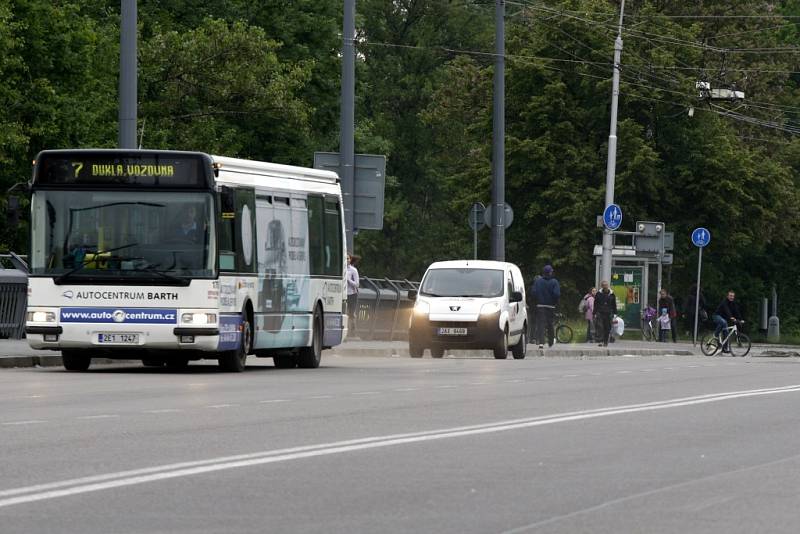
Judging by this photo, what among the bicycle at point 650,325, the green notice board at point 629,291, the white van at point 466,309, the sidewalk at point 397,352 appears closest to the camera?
the sidewalk at point 397,352

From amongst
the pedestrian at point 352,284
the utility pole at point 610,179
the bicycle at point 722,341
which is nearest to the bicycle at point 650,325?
the utility pole at point 610,179

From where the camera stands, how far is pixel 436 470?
1115cm

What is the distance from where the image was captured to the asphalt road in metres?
8.93

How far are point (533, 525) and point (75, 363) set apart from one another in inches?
676

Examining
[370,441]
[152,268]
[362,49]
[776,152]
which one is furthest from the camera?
[362,49]

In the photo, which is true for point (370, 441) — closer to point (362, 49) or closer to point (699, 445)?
point (699, 445)

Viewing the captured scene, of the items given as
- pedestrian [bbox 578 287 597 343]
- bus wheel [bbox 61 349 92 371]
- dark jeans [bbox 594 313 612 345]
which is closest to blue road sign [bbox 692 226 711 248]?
pedestrian [bbox 578 287 597 343]

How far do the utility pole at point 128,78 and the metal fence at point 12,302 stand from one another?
6.69m

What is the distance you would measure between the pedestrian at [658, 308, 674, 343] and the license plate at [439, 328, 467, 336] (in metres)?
22.9

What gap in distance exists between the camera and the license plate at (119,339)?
2352 centimetres

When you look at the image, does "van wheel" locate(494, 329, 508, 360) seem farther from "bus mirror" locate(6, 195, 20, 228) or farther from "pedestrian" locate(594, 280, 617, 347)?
"bus mirror" locate(6, 195, 20, 228)

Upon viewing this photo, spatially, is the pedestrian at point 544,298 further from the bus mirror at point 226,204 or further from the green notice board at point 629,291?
the bus mirror at point 226,204

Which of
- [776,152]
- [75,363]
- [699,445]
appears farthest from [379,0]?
[699,445]

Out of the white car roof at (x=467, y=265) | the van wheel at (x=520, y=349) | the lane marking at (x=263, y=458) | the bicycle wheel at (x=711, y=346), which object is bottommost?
the bicycle wheel at (x=711, y=346)
